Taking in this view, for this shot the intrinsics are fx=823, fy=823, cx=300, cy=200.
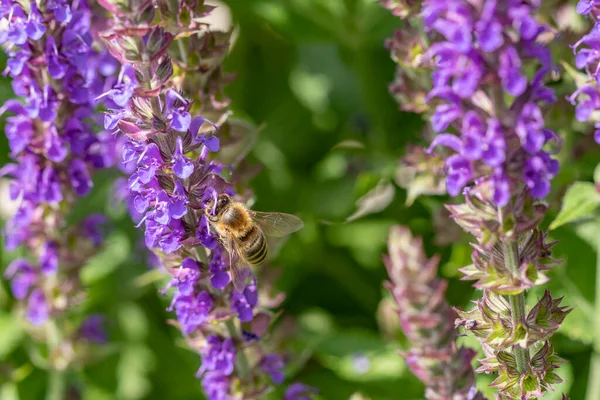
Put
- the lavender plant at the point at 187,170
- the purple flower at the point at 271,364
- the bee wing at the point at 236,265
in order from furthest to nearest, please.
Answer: the purple flower at the point at 271,364 → the bee wing at the point at 236,265 → the lavender plant at the point at 187,170

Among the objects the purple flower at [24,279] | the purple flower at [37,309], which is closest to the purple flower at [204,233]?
the purple flower at [37,309]

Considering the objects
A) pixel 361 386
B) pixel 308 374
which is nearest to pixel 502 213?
pixel 361 386

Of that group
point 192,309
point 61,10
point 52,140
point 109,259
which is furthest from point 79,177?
point 109,259

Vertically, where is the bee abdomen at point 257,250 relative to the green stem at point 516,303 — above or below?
below

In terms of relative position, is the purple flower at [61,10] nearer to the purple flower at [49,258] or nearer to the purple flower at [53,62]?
the purple flower at [53,62]

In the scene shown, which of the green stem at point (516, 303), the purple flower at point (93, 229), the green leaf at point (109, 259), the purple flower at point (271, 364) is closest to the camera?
the green stem at point (516, 303)

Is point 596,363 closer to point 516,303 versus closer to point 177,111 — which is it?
point 516,303

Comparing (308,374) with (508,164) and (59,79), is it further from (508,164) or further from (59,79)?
(508,164)

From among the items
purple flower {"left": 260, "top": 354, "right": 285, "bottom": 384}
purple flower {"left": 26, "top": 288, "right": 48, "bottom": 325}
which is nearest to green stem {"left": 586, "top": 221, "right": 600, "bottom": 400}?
purple flower {"left": 260, "top": 354, "right": 285, "bottom": 384}
